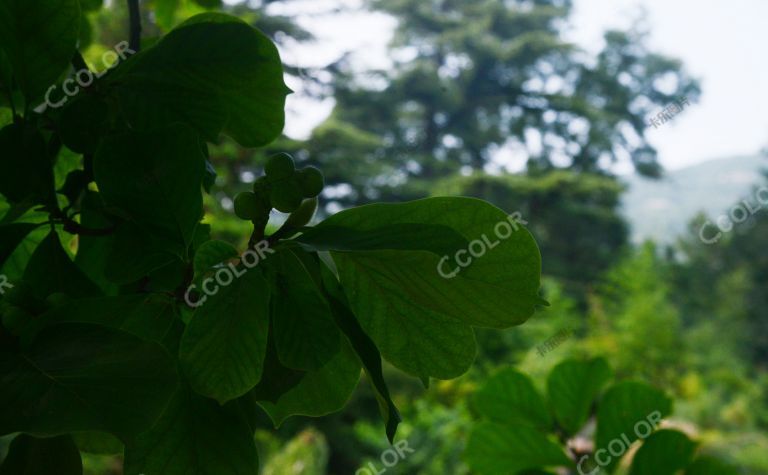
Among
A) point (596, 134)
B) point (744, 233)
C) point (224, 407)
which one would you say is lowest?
point (744, 233)

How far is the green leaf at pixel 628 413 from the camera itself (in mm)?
424

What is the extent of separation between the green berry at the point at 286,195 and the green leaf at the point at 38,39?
4.6 inches

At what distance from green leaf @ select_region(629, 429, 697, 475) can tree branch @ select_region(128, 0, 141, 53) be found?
39 centimetres

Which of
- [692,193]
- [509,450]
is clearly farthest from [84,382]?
[692,193]

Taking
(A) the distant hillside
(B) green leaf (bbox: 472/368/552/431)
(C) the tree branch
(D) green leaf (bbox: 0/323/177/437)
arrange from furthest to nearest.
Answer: (A) the distant hillside
(B) green leaf (bbox: 472/368/552/431)
(C) the tree branch
(D) green leaf (bbox: 0/323/177/437)

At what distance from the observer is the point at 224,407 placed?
236 millimetres

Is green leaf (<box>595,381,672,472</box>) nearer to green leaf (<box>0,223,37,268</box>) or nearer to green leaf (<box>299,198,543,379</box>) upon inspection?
green leaf (<box>299,198,543,379</box>)

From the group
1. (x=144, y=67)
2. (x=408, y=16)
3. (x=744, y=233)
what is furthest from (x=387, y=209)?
(x=744, y=233)

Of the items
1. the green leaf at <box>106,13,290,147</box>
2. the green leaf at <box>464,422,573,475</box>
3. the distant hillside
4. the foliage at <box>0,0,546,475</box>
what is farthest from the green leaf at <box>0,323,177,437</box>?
the distant hillside

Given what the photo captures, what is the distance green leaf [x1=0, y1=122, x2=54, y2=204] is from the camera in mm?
251

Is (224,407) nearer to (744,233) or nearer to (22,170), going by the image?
(22,170)

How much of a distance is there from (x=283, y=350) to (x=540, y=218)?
9.71 m

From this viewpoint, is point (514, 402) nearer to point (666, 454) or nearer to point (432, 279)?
point (666, 454)

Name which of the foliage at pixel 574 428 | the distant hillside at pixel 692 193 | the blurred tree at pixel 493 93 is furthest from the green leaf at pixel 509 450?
the distant hillside at pixel 692 193
